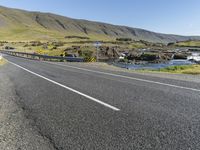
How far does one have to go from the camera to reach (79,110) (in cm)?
748

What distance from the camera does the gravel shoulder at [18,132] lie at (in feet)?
16.5

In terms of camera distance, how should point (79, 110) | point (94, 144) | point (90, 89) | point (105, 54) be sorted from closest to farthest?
point (94, 144), point (79, 110), point (90, 89), point (105, 54)

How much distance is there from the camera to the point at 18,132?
19.3ft

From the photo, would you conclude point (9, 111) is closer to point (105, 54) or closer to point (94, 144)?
point (94, 144)

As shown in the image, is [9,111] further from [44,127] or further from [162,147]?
[162,147]

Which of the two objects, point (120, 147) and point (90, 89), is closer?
point (120, 147)

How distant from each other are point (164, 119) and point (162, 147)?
1.74 meters

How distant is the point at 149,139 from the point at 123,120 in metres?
1.34

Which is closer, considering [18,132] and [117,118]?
[18,132]

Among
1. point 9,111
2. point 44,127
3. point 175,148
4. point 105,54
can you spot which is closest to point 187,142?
point 175,148

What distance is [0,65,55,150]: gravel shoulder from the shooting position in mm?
5033

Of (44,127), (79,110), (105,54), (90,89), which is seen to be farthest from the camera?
(105,54)

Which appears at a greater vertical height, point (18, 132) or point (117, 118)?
point (117, 118)

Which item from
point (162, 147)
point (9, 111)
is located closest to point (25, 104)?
point (9, 111)
